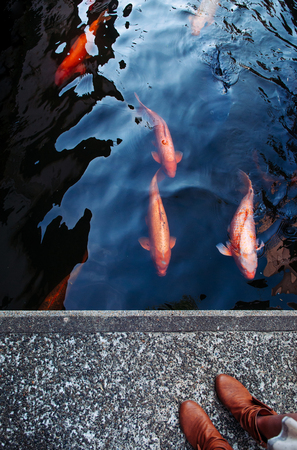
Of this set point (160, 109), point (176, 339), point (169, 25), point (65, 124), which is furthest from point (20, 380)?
point (169, 25)

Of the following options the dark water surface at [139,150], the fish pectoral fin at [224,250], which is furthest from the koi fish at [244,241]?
the dark water surface at [139,150]

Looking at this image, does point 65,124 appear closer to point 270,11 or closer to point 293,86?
point 293,86

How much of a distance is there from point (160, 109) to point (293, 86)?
286cm

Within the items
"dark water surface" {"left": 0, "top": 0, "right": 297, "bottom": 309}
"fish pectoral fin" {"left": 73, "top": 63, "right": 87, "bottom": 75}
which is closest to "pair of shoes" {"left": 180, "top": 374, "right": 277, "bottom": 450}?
"dark water surface" {"left": 0, "top": 0, "right": 297, "bottom": 309}

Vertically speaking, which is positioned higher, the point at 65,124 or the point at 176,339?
the point at 65,124

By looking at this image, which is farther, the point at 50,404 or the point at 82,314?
the point at 82,314

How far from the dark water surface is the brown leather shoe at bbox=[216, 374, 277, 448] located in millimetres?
1082

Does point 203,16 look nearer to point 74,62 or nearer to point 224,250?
point 74,62

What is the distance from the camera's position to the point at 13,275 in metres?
3.54

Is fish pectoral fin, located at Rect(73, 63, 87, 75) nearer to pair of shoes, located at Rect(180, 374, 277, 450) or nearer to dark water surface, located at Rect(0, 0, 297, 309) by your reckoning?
dark water surface, located at Rect(0, 0, 297, 309)

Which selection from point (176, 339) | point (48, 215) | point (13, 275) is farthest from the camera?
point (48, 215)

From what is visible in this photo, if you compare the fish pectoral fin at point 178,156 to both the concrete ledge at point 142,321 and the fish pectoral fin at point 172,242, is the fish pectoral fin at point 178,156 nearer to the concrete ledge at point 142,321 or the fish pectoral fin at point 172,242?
the fish pectoral fin at point 172,242

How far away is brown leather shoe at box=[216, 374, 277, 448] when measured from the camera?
2148 mm

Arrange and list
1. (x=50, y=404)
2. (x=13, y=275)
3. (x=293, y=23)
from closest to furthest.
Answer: (x=50, y=404) < (x=13, y=275) < (x=293, y=23)
